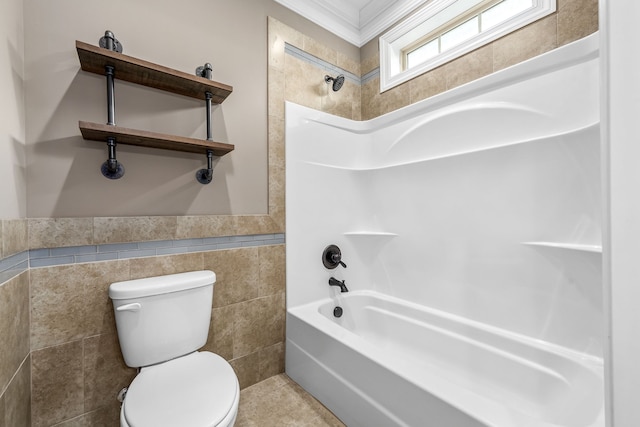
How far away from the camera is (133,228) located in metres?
1.42

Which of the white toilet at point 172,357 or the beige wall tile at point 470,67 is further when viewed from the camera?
the beige wall tile at point 470,67

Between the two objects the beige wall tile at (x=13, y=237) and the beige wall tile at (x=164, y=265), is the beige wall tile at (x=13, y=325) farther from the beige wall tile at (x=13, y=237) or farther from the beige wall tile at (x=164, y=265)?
the beige wall tile at (x=164, y=265)

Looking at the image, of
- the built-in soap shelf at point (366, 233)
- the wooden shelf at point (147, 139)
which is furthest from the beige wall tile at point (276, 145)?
the built-in soap shelf at point (366, 233)

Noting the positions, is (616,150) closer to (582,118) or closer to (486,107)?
(582,118)

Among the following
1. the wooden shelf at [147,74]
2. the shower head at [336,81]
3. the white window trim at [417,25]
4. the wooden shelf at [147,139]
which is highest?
the white window trim at [417,25]

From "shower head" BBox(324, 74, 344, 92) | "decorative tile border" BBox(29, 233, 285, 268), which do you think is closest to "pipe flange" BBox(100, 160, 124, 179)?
"decorative tile border" BBox(29, 233, 285, 268)

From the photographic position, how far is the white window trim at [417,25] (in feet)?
5.15

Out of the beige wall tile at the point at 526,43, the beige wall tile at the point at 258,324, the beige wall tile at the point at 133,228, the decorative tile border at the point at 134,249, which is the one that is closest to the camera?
the decorative tile border at the point at 134,249

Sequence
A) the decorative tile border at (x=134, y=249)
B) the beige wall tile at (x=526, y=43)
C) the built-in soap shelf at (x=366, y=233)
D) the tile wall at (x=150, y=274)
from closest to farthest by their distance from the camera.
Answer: the tile wall at (x=150, y=274) < the decorative tile border at (x=134, y=249) < the beige wall tile at (x=526, y=43) < the built-in soap shelf at (x=366, y=233)

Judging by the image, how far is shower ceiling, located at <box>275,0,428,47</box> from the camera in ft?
6.97

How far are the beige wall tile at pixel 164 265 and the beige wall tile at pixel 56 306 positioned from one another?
0.70ft

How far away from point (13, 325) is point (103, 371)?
507 mm

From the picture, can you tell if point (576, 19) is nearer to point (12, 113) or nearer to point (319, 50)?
point (319, 50)

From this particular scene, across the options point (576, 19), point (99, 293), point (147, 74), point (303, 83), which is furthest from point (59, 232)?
point (576, 19)
